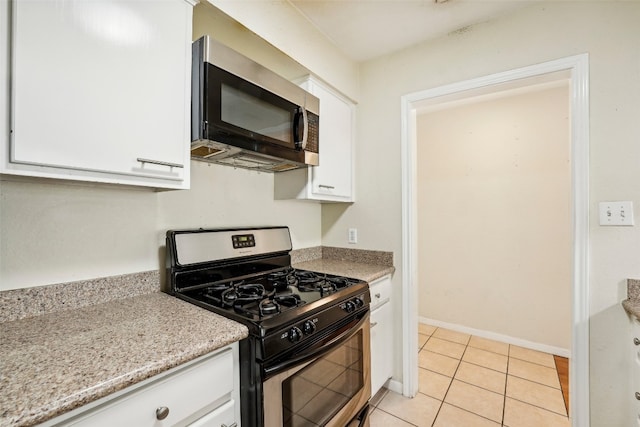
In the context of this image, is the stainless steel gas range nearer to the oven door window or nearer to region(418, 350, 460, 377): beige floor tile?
the oven door window

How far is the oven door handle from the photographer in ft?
3.23

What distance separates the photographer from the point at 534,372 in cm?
227

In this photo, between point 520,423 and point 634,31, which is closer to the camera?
point 634,31

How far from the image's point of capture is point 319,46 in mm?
1778

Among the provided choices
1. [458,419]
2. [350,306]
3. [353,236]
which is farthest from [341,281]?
[458,419]

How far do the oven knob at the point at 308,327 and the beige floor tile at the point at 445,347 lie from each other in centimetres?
202

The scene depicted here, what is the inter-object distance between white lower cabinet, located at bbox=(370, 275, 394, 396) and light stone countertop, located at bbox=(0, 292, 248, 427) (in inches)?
41.5

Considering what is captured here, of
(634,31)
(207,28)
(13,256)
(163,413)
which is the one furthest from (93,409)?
(634,31)

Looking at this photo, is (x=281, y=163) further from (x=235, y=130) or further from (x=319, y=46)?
(x=319, y=46)

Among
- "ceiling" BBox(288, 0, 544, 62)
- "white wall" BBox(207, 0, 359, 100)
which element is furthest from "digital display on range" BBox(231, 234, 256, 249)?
"ceiling" BBox(288, 0, 544, 62)

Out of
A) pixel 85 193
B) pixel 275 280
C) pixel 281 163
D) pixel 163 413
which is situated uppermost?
pixel 281 163

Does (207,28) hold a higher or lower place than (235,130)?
higher

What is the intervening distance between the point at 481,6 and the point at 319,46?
0.93 meters

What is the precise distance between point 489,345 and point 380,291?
1.68 meters
